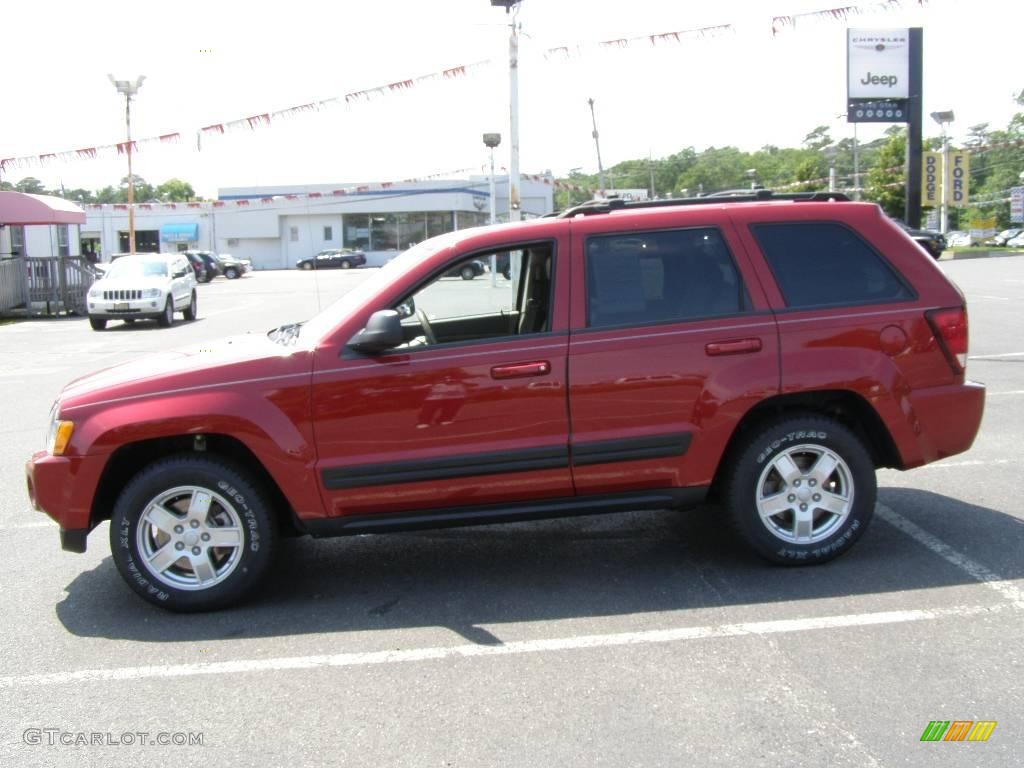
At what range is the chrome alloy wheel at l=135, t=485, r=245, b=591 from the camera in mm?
4777

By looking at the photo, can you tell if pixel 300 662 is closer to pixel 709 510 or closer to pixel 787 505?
pixel 787 505

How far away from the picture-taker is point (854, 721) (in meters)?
3.59

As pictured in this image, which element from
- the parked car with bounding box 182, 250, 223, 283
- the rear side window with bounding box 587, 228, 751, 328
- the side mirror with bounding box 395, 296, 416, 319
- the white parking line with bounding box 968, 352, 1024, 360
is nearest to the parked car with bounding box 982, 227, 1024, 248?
the parked car with bounding box 182, 250, 223, 283

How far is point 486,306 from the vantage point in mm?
6352

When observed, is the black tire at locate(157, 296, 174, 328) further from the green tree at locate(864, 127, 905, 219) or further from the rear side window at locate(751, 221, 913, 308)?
the green tree at locate(864, 127, 905, 219)

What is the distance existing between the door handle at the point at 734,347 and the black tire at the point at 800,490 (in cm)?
42

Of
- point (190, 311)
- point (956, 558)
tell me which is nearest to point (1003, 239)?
point (190, 311)

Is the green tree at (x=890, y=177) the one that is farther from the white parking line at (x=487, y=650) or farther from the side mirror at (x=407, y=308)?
the white parking line at (x=487, y=650)

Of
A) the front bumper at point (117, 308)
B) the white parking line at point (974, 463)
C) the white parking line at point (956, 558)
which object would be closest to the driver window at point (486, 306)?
the white parking line at point (956, 558)

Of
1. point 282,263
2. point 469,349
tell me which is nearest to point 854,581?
point 469,349

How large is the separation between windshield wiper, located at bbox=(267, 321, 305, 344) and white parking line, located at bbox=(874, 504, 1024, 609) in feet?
11.7

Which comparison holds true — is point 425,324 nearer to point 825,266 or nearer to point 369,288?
point 369,288

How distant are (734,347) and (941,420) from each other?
1203 millimetres

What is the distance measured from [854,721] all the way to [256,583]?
9.15 feet
